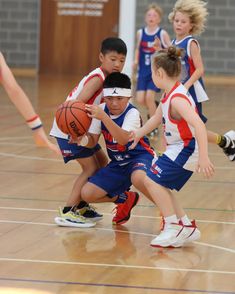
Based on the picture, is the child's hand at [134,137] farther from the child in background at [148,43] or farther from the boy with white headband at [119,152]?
the child in background at [148,43]

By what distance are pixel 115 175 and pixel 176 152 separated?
56 cm

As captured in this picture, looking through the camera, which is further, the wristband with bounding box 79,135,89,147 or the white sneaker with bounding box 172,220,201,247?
the wristband with bounding box 79,135,89,147

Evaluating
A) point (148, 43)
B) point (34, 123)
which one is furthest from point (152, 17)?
point (34, 123)

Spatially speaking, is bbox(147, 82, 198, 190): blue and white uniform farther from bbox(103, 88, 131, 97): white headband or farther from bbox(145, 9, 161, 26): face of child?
bbox(145, 9, 161, 26): face of child

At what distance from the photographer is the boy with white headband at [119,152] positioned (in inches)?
218

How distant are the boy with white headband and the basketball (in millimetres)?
64

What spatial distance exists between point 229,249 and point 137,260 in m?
0.62

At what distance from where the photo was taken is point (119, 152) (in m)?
5.68

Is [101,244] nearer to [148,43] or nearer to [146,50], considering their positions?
[146,50]

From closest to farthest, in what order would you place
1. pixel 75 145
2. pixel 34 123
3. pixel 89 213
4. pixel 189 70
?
pixel 34 123, pixel 75 145, pixel 89 213, pixel 189 70

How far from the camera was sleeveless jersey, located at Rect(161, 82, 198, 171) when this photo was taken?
527cm

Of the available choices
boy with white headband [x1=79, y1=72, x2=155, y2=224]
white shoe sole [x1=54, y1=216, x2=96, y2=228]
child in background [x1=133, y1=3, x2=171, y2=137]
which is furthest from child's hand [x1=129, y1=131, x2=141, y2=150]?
child in background [x1=133, y1=3, x2=171, y2=137]

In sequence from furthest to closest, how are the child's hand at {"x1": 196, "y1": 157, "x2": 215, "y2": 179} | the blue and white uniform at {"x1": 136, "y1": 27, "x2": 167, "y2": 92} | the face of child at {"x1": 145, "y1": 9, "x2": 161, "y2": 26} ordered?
1. the face of child at {"x1": 145, "y1": 9, "x2": 161, "y2": 26}
2. the blue and white uniform at {"x1": 136, "y1": 27, "x2": 167, "y2": 92}
3. the child's hand at {"x1": 196, "y1": 157, "x2": 215, "y2": 179}

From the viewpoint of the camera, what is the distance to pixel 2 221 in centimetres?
577
